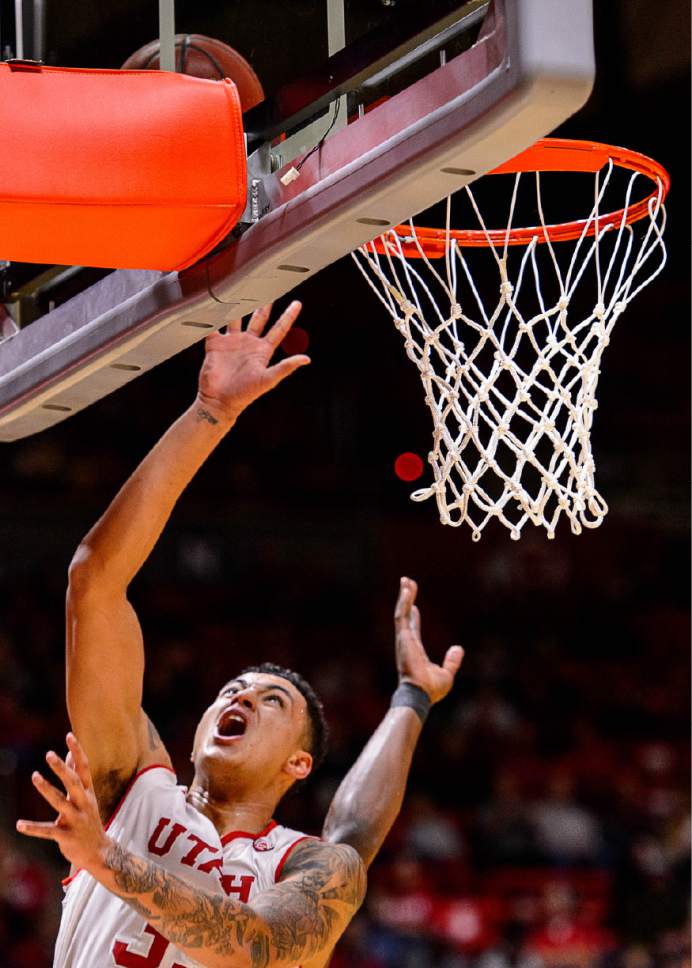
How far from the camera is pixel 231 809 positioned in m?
3.39

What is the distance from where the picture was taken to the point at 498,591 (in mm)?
10109

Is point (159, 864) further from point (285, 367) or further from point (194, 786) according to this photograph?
point (285, 367)

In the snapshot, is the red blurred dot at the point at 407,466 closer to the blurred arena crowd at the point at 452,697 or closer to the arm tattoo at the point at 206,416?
the blurred arena crowd at the point at 452,697

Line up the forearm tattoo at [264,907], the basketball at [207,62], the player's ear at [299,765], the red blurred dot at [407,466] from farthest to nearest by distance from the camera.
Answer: the red blurred dot at [407,466] < the player's ear at [299,765] < the basketball at [207,62] < the forearm tattoo at [264,907]

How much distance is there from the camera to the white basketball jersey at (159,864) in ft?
10.1

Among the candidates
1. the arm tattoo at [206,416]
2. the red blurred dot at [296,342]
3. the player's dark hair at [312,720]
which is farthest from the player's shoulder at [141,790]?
the red blurred dot at [296,342]

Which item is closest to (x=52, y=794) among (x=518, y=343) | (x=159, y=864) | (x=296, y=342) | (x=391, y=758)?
(x=159, y=864)

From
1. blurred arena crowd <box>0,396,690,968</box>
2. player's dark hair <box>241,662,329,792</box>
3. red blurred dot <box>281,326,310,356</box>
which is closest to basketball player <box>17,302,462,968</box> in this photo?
player's dark hair <box>241,662,329,792</box>

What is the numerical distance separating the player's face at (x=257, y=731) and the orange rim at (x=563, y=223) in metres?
1.12

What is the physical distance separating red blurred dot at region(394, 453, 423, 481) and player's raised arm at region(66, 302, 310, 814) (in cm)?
715

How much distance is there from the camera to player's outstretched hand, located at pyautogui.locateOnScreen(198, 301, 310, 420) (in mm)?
3107

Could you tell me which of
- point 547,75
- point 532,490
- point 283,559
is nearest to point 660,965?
point 532,490

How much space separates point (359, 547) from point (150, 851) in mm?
6954

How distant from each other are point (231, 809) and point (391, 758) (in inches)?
21.2
